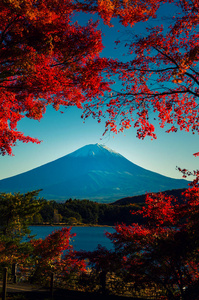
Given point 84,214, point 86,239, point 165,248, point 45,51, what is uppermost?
point 45,51

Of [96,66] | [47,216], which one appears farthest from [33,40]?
[47,216]

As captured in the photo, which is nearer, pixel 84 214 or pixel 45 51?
pixel 45 51

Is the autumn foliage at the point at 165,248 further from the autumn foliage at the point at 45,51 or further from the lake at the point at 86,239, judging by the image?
the lake at the point at 86,239

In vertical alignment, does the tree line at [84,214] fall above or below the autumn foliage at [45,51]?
below

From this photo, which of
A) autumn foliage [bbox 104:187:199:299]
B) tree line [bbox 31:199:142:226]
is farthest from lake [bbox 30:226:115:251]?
autumn foliage [bbox 104:187:199:299]

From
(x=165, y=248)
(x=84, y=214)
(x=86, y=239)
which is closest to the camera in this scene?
(x=165, y=248)

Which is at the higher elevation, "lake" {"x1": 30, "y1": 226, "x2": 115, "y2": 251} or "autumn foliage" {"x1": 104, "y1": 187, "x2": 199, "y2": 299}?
"autumn foliage" {"x1": 104, "y1": 187, "x2": 199, "y2": 299}

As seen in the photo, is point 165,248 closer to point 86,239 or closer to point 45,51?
point 45,51

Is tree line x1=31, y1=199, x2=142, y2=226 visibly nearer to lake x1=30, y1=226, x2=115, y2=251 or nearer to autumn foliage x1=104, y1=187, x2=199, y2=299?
lake x1=30, y1=226, x2=115, y2=251

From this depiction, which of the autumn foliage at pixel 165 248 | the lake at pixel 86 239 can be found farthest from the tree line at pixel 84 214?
the autumn foliage at pixel 165 248

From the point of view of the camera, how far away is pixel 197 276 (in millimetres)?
6668

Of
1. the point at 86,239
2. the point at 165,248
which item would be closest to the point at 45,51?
the point at 165,248

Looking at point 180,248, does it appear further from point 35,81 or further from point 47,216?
point 47,216

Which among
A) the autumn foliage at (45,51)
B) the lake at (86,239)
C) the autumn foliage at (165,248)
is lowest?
the lake at (86,239)
